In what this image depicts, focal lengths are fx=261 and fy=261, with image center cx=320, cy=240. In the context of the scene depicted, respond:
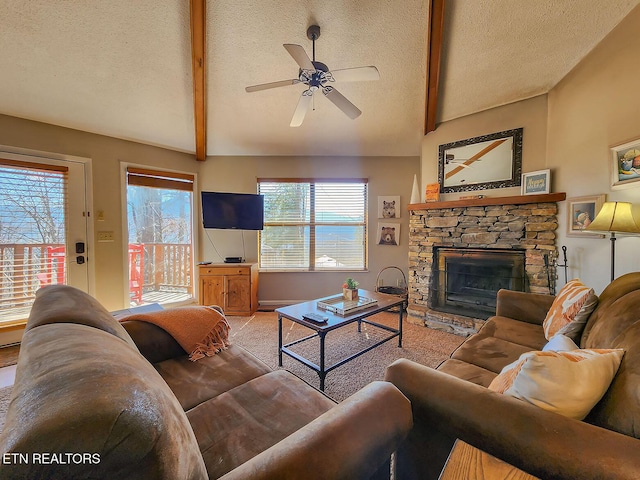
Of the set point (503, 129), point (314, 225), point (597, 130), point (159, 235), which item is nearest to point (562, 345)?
point (597, 130)

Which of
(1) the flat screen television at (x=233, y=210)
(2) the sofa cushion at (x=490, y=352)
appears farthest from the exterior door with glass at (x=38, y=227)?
(2) the sofa cushion at (x=490, y=352)

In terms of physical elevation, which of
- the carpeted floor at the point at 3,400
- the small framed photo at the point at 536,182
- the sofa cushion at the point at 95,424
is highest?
the small framed photo at the point at 536,182

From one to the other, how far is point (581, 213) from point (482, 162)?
1.10 m

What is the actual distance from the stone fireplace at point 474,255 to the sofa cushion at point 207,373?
254 centimetres

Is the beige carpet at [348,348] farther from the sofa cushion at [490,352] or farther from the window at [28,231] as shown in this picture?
the window at [28,231]

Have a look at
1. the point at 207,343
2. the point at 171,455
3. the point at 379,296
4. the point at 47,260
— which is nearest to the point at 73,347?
the point at 171,455

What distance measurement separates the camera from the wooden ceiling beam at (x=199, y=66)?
2295 mm

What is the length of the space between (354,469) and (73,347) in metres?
0.86

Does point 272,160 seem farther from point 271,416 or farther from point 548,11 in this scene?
point 271,416

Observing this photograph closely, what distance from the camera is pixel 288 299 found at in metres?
4.20

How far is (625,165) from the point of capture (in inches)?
73.5

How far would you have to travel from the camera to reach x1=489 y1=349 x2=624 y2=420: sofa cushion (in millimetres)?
813

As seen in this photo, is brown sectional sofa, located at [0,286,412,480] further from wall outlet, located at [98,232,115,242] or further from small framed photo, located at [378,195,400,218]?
small framed photo, located at [378,195,400,218]

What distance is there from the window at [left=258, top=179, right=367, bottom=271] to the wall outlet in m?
1.92
